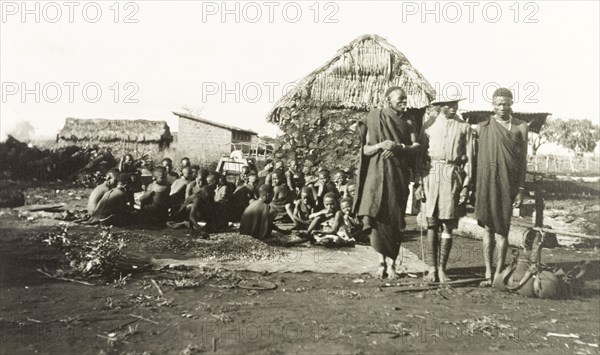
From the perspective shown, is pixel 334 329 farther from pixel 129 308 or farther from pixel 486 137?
pixel 486 137

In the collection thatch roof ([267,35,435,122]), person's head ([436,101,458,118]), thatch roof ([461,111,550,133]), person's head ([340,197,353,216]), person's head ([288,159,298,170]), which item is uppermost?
thatch roof ([267,35,435,122])

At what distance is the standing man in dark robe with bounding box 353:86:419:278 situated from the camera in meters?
4.57

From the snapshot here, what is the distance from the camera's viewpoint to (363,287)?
4.29 meters

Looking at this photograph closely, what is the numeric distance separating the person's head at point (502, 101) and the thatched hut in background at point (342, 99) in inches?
197

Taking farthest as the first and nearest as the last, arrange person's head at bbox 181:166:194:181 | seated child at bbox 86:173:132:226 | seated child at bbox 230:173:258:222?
person's head at bbox 181:166:194:181 < seated child at bbox 230:173:258:222 < seated child at bbox 86:173:132:226

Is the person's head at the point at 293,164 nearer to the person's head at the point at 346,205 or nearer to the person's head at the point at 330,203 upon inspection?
the person's head at the point at 346,205

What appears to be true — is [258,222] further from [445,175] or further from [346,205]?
[445,175]

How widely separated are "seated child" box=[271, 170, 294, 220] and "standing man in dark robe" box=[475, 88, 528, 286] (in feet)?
12.0

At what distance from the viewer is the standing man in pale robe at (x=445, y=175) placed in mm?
4547

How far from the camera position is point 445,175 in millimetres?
4578

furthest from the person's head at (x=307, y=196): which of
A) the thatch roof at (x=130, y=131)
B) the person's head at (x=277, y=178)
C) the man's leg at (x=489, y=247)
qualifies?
the thatch roof at (x=130, y=131)

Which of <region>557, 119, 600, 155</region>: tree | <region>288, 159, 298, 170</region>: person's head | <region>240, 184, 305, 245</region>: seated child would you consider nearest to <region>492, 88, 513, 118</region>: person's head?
<region>240, 184, 305, 245</region>: seated child

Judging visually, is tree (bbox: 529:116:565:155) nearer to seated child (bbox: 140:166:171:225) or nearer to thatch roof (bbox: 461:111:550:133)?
thatch roof (bbox: 461:111:550:133)

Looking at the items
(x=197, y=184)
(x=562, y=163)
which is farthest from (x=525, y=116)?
(x=562, y=163)
